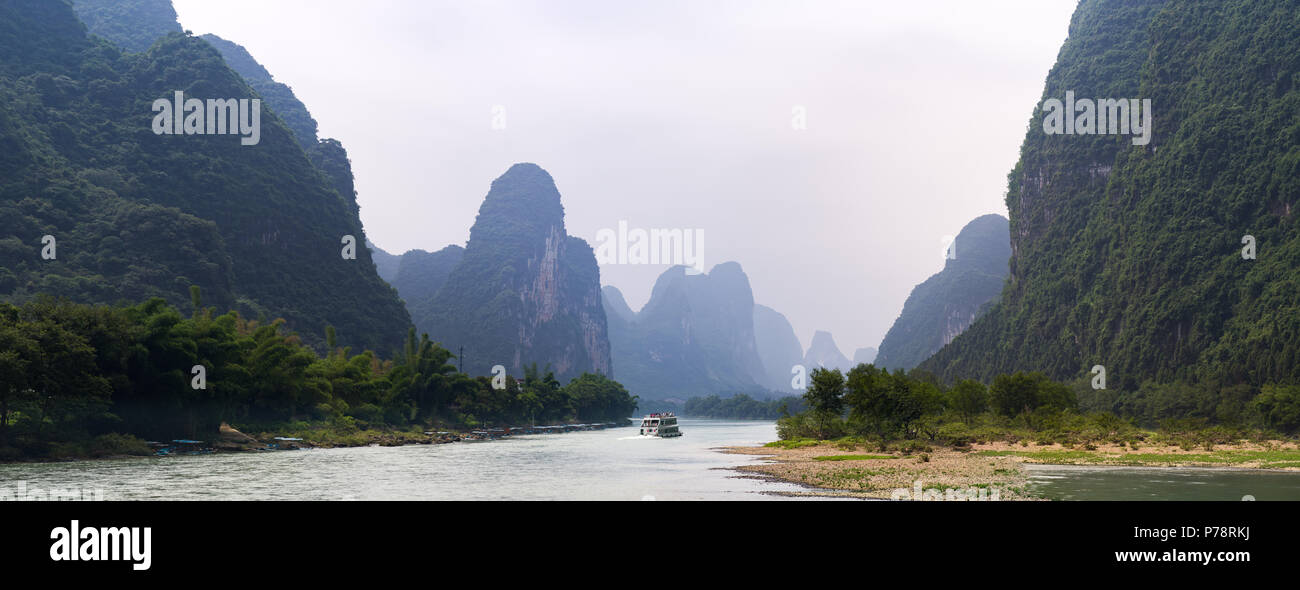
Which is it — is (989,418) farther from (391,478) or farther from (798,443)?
(391,478)

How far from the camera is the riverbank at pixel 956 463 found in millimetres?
31875

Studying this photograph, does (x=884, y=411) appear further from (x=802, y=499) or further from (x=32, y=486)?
(x=32, y=486)

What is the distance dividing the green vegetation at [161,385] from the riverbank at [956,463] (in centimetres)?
3935

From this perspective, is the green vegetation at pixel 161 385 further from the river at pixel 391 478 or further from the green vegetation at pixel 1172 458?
the green vegetation at pixel 1172 458

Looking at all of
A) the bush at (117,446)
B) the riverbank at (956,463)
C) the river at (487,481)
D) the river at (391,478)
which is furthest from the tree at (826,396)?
the bush at (117,446)

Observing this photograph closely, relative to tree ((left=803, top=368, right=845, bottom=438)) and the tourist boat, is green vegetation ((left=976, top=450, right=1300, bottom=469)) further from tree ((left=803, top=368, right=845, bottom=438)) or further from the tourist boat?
the tourist boat

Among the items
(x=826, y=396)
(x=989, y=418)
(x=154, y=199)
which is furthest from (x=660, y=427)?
(x=154, y=199)

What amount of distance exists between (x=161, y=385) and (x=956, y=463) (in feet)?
169

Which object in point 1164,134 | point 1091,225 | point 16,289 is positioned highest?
point 1164,134

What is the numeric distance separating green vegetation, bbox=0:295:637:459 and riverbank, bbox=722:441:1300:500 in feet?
129

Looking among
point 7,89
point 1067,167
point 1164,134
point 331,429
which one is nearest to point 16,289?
point 331,429

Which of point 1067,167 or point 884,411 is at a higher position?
point 1067,167

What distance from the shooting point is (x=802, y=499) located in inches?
1140
